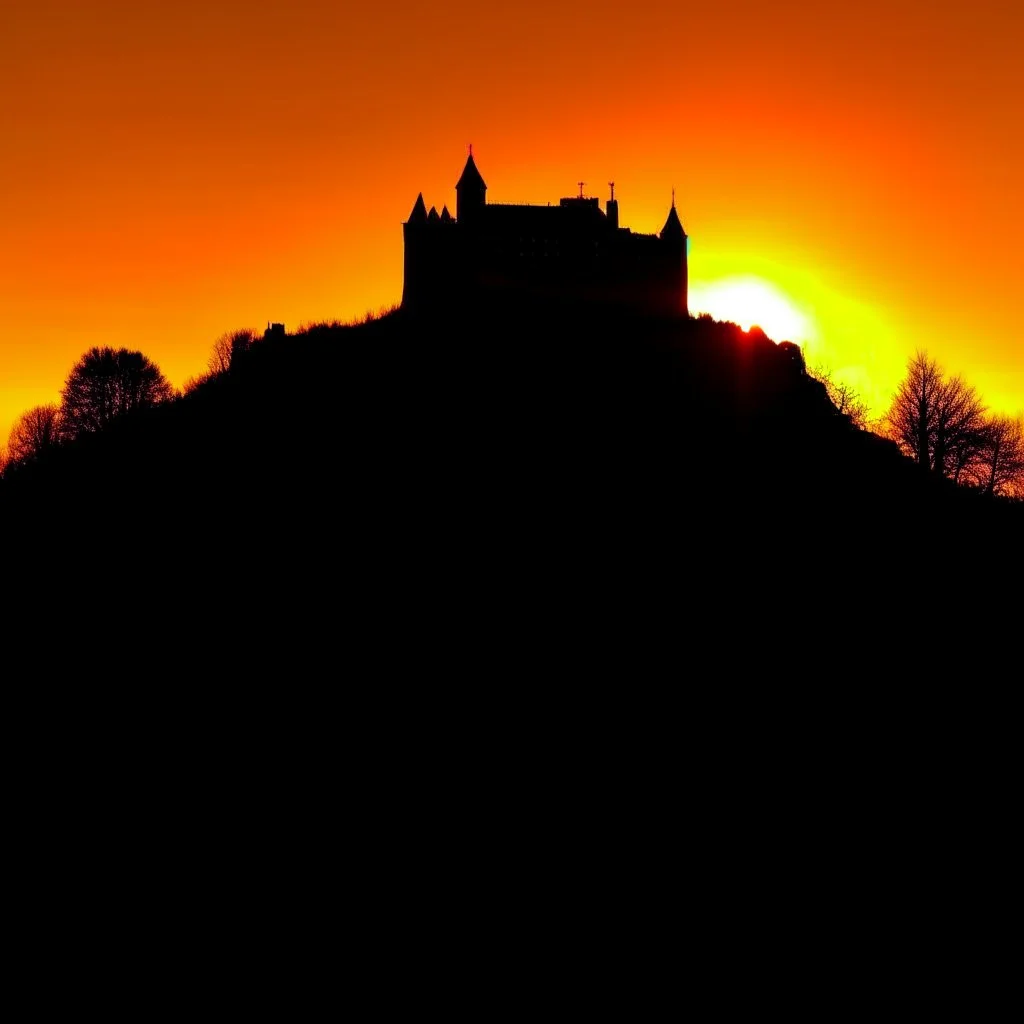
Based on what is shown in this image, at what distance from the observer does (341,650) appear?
1024 inches

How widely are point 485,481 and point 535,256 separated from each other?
34.5 m

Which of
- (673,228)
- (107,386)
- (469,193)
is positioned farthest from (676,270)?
(107,386)

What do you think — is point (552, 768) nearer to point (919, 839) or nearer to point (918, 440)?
point (919, 839)

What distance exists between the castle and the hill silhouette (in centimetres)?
1259

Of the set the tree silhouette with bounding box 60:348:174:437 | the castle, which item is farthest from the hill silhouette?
the tree silhouette with bounding box 60:348:174:437

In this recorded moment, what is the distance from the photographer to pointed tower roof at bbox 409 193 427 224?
67.6 meters

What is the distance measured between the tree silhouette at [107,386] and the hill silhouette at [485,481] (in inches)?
1734

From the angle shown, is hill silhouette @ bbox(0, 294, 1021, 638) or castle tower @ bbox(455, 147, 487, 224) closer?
hill silhouette @ bbox(0, 294, 1021, 638)

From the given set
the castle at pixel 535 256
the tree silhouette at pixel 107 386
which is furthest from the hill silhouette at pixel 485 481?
the tree silhouette at pixel 107 386

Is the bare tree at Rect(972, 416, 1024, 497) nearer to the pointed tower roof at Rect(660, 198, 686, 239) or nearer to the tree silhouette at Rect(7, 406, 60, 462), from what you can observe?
the pointed tower roof at Rect(660, 198, 686, 239)

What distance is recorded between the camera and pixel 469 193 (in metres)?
68.6

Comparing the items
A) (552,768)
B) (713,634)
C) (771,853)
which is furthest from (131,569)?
(771,853)

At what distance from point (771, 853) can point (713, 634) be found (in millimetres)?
8313

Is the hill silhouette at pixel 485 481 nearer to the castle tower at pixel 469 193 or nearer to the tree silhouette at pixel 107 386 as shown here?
the castle tower at pixel 469 193
